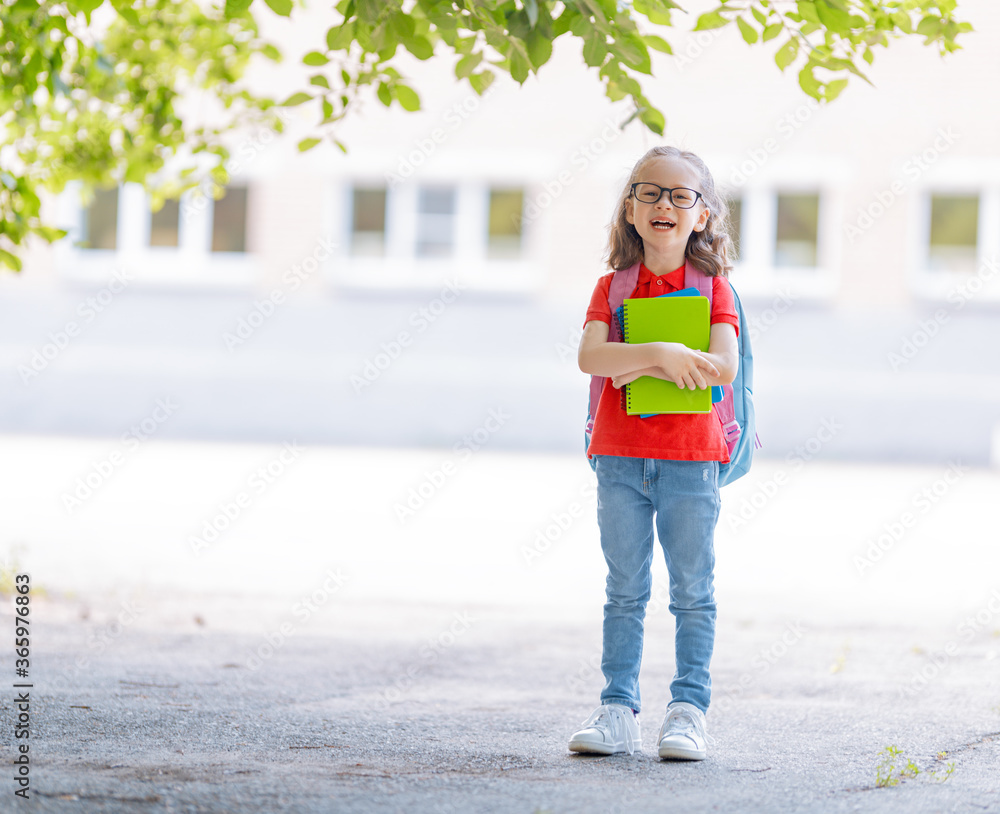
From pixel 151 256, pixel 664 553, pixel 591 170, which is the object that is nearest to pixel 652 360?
pixel 664 553

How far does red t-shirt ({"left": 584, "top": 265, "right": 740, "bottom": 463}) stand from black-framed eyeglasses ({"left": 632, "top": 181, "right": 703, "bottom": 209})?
7.8 inches

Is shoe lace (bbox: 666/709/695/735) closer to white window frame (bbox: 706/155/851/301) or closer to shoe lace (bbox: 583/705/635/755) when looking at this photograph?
shoe lace (bbox: 583/705/635/755)

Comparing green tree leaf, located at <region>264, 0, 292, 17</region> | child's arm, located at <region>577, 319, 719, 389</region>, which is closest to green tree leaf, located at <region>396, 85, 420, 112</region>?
green tree leaf, located at <region>264, 0, 292, 17</region>

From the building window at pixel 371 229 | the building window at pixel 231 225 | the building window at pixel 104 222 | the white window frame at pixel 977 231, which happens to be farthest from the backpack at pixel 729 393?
the building window at pixel 104 222

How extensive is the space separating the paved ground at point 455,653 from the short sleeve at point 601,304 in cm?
124

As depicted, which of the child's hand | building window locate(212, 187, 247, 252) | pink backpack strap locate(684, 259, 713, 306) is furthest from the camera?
building window locate(212, 187, 247, 252)

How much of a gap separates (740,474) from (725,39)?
14.7m

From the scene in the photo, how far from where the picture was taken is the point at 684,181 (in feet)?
11.5

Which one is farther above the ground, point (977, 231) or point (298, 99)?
point (977, 231)

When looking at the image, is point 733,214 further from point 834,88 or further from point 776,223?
point 834,88

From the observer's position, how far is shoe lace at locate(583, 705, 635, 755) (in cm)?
345

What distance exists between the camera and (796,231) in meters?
17.2

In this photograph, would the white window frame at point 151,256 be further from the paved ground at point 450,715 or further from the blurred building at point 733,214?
the paved ground at point 450,715

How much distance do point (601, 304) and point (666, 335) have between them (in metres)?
0.23
